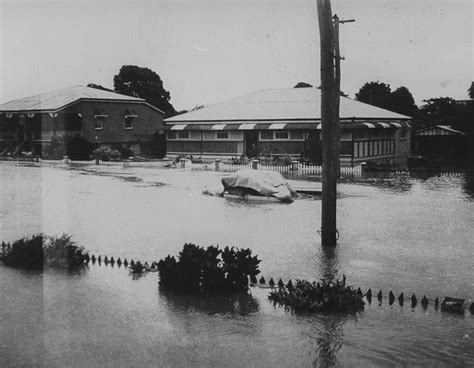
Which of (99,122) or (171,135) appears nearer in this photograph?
(171,135)

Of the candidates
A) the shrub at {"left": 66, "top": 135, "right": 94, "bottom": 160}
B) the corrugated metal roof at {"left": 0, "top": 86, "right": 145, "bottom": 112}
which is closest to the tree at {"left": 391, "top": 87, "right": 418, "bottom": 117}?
the corrugated metal roof at {"left": 0, "top": 86, "right": 145, "bottom": 112}

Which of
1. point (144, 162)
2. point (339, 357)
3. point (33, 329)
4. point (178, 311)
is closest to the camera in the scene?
point (339, 357)

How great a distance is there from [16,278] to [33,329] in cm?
300

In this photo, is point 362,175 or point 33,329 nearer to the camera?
point 33,329

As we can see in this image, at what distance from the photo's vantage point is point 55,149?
43688mm

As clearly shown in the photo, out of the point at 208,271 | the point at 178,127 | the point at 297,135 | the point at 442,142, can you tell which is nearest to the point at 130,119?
the point at 178,127

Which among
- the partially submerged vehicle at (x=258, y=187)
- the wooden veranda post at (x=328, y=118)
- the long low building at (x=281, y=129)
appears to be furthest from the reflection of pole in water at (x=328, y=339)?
the long low building at (x=281, y=129)

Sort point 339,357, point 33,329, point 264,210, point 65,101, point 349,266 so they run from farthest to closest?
1. point 65,101
2. point 264,210
3. point 349,266
4. point 33,329
5. point 339,357

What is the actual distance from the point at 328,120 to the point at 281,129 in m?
28.0

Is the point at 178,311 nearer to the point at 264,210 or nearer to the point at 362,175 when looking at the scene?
the point at 264,210

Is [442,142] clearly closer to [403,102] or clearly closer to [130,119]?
[403,102]

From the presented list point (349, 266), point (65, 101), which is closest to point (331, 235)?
point (349, 266)

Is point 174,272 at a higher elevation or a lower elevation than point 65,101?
lower

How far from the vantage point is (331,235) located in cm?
1323
